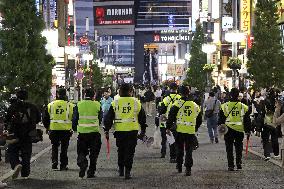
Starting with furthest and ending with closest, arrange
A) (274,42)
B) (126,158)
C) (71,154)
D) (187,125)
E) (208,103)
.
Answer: (274,42) < (208,103) < (71,154) < (187,125) < (126,158)

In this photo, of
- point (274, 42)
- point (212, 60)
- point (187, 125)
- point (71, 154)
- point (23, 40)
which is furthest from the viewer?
point (212, 60)

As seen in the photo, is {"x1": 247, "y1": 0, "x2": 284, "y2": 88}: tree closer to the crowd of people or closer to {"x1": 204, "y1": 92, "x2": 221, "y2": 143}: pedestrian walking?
{"x1": 204, "y1": 92, "x2": 221, "y2": 143}: pedestrian walking

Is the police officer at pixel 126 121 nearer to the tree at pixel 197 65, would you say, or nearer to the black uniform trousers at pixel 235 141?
the black uniform trousers at pixel 235 141

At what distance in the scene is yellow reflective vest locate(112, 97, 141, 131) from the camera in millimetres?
16609

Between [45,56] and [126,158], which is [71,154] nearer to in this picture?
[126,158]

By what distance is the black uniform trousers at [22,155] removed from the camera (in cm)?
1667

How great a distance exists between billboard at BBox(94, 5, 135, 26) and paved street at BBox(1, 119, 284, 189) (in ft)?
483

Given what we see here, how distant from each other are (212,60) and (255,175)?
199 feet

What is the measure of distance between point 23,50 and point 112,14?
452 feet

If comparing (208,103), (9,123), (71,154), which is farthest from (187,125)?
(208,103)

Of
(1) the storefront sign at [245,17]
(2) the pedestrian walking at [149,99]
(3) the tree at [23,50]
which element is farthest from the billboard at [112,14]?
(3) the tree at [23,50]

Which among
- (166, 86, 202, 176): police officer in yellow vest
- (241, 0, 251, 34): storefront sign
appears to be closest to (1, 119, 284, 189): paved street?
(166, 86, 202, 176): police officer in yellow vest

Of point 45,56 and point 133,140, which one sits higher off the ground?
point 45,56

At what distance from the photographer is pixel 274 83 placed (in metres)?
41.6
